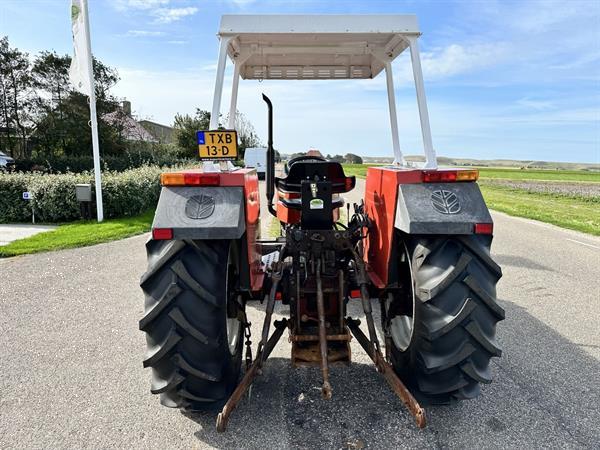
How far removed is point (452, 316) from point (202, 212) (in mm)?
1475

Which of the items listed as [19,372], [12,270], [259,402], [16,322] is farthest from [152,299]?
[12,270]

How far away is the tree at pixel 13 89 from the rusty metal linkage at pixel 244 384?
2939 cm

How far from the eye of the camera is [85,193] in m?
9.97

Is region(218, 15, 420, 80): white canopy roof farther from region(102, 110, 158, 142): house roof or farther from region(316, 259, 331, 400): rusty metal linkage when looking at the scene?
region(102, 110, 158, 142): house roof

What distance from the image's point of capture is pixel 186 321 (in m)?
2.27

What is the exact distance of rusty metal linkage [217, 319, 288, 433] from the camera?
2.09 meters

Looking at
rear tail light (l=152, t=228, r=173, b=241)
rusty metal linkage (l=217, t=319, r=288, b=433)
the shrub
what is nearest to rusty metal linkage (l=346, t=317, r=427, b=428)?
rusty metal linkage (l=217, t=319, r=288, b=433)

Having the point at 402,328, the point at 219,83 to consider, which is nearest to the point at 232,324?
the point at 402,328

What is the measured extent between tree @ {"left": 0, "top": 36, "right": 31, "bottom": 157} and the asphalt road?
85.8ft

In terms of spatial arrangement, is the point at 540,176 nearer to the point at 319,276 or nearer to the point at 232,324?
the point at 319,276

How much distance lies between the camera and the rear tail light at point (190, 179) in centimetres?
247

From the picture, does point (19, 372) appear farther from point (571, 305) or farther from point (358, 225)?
point (571, 305)

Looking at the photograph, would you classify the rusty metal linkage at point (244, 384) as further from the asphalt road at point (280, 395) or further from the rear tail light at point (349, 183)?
the rear tail light at point (349, 183)

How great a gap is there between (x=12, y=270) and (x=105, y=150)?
23.5m
